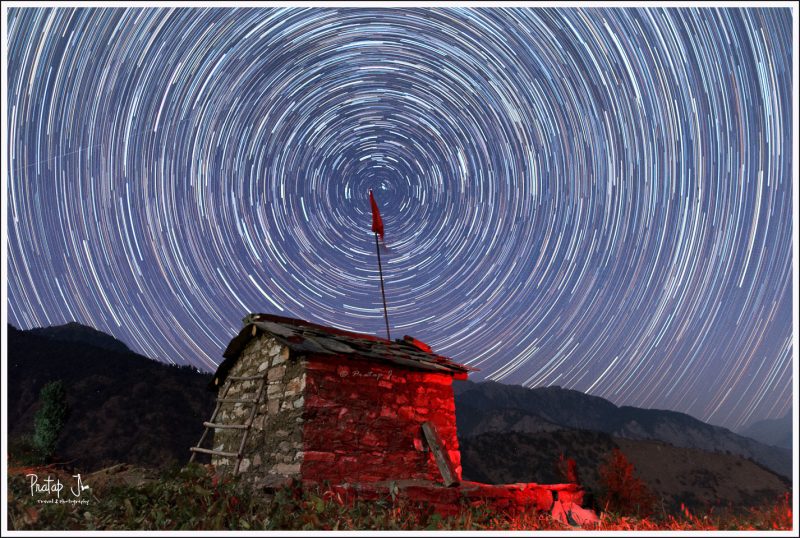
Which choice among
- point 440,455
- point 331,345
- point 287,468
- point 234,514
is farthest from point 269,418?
point 440,455

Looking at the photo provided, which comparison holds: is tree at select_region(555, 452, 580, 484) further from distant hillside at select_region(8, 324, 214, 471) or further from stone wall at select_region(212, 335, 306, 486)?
distant hillside at select_region(8, 324, 214, 471)

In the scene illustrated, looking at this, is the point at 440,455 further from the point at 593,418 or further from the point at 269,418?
the point at 593,418

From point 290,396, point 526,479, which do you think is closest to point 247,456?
point 290,396

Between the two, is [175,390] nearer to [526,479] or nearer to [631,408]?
[526,479]

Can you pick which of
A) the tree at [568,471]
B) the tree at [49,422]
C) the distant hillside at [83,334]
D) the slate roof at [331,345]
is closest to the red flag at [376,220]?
the slate roof at [331,345]

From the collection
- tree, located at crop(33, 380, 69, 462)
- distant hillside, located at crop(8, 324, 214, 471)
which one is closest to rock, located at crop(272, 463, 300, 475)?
tree, located at crop(33, 380, 69, 462)

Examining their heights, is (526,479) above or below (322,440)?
below

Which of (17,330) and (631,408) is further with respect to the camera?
(631,408)
